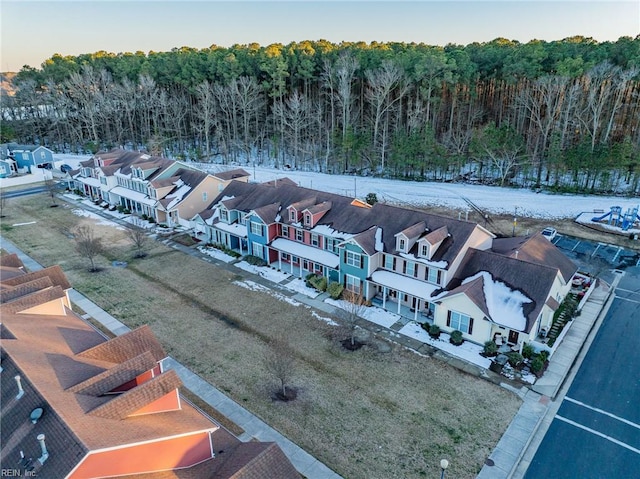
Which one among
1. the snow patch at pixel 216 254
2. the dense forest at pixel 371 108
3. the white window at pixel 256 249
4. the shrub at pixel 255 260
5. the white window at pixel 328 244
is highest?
the dense forest at pixel 371 108

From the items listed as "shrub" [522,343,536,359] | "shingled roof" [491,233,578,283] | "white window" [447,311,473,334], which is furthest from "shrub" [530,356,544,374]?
Answer: "shingled roof" [491,233,578,283]

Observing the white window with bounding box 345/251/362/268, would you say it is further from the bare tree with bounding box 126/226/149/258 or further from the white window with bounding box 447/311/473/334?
the bare tree with bounding box 126/226/149/258

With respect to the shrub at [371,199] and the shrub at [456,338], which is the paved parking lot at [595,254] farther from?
the shrub at [371,199]

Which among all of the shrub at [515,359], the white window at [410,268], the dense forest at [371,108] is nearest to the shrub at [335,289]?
the white window at [410,268]

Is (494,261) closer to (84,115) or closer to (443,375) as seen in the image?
(443,375)

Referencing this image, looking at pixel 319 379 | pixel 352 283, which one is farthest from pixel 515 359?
pixel 352 283

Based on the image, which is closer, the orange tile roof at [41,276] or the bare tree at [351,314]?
the orange tile roof at [41,276]
